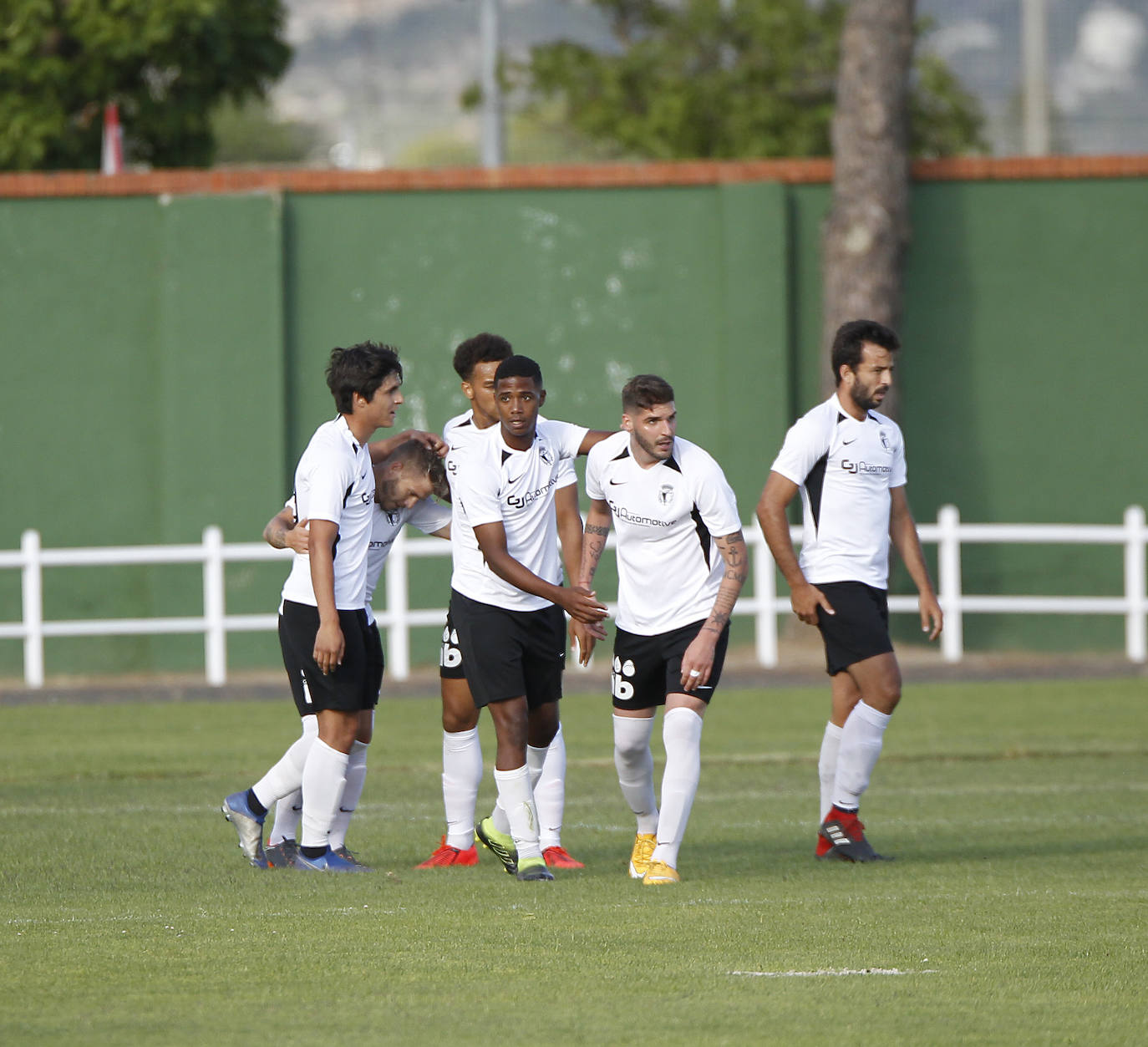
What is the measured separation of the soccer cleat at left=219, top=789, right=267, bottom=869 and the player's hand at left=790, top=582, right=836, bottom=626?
2.46 metres

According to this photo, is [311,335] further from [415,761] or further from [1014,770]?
[1014,770]

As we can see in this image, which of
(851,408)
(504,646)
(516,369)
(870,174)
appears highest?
(870,174)

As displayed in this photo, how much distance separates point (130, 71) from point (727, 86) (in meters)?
12.2

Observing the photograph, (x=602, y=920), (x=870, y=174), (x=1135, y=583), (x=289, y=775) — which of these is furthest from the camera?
(x=870, y=174)

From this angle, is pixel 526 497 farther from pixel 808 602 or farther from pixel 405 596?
pixel 405 596

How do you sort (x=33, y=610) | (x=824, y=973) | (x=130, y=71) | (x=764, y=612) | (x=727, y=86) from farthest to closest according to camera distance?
(x=727, y=86)
(x=130, y=71)
(x=764, y=612)
(x=33, y=610)
(x=824, y=973)

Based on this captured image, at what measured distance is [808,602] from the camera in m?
8.60

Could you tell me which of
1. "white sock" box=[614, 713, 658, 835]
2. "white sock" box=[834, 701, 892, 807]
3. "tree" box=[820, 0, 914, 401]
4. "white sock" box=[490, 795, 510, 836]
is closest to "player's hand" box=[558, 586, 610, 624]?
"white sock" box=[614, 713, 658, 835]

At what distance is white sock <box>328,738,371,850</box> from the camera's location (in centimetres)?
839

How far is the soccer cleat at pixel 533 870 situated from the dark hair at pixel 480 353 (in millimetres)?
2019

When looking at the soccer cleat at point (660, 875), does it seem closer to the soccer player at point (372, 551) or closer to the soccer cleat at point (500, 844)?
the soccer cleat at point (500, 844)

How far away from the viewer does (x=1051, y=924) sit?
6.84 meters

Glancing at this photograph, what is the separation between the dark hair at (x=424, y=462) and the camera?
8.44 m

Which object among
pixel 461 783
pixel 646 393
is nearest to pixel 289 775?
pixel 461 783
